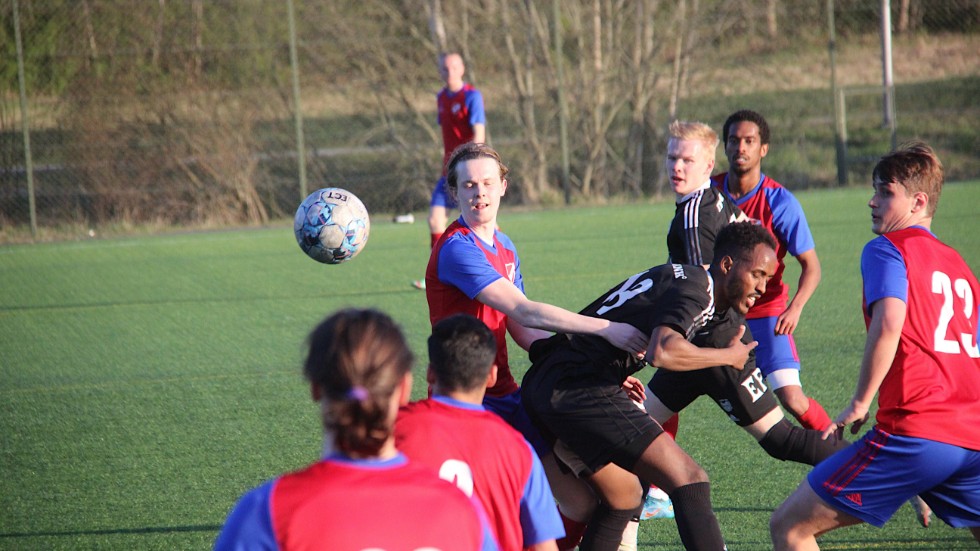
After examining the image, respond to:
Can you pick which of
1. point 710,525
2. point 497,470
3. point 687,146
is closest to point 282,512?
point 497,470

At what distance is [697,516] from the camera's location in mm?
3156

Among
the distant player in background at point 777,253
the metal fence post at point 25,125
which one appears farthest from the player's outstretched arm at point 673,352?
the metal fence post at point 25,125

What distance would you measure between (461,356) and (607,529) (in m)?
1.09

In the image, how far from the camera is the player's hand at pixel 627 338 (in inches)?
125

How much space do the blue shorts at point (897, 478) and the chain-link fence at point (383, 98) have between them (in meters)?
13.2

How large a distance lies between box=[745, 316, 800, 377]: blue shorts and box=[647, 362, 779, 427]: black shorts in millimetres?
698

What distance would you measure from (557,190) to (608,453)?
13482mm

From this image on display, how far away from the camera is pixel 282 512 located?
5.49 feet

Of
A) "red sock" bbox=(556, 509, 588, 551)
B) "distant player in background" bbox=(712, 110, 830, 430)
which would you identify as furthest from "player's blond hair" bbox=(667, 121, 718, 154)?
"red sock" bbox=(556, 509, 588, 551)

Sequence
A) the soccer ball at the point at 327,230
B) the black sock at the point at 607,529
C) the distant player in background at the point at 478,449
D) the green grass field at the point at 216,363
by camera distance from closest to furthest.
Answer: the distant player in background at the point at 478,449 < the black sock at the point at 607,529 < the green grass field at the point at 216,363 < the soccer ball at the point at 327,230

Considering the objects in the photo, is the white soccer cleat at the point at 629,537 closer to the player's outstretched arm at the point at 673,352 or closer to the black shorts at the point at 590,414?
the black shorts at the point at 590,414

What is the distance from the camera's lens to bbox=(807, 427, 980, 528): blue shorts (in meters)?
2.84

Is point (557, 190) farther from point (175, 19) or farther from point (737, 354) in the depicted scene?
point (737, 354)

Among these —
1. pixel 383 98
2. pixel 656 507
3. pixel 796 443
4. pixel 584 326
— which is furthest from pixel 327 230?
pixel 383 98
